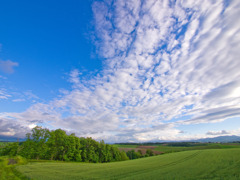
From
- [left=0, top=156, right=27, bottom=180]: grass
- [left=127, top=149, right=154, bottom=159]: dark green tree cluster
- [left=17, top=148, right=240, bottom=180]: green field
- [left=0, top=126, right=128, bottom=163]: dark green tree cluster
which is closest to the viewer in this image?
[left=17, top=148, right=240, bottom=180]: green field

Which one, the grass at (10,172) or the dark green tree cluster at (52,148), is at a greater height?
the dark green tree cluster at (52,148)

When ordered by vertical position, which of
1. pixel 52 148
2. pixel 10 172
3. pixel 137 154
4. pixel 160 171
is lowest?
pixel 160 171

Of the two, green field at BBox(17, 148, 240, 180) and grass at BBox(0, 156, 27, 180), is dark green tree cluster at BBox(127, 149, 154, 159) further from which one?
grass at BBox(0, 156, 27, 180)

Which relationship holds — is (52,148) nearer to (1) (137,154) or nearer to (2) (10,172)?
(2) (10,172)

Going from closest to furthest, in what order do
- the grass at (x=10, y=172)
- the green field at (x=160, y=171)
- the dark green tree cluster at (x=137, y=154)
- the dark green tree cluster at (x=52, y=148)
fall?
1. the green field at (x=160, y=171)
2. the grass at (x=10, y=172)
3. the dark green tree cluster at (x=52, y=148)
4. the dark green tree cluster at (x=137, y=154)

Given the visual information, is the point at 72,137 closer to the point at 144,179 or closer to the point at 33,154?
the point at 33,154

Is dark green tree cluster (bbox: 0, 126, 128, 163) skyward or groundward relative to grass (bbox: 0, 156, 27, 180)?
skyward

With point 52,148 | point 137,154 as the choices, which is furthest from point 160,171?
point 137,154

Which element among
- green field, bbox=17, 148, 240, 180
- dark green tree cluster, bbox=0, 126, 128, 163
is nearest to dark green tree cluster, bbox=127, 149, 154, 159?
dark green tree cluster, bbox=0, 126, 128, 163

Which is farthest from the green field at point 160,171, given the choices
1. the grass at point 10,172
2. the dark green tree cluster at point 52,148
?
the dark green tree cluster at point 52,148

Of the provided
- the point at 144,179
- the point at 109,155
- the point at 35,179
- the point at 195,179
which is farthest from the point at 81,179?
the point at 109,155

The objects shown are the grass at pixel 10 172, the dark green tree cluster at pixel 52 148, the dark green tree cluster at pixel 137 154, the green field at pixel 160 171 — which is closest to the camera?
the green field at pixel 160 171

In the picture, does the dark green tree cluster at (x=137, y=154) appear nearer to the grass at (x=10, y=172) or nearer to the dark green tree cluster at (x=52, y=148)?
the dark green tree cluster at (x=52, y=148)

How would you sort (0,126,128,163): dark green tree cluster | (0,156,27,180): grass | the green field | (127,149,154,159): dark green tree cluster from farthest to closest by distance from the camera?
(127,149,154,159): dark green tree cluster < (0,126,128,163): dark green tree cluster < (0,156,27,180): grass < the green field
